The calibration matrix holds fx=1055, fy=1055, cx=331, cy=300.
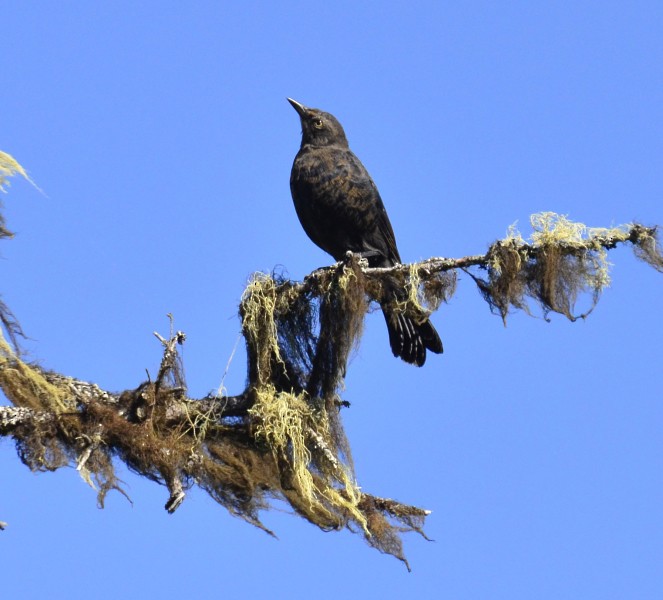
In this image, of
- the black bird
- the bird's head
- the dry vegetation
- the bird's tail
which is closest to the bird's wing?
the black bird

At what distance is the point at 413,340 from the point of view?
5.61 metres

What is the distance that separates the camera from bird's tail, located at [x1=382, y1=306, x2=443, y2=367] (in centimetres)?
548

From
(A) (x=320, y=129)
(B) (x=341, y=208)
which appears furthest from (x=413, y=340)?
(A) (x=320, y=129)

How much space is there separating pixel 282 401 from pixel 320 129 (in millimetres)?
3005

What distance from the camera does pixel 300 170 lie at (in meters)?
6.61

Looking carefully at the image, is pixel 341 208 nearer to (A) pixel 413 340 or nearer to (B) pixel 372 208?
(B) pixel 372 208

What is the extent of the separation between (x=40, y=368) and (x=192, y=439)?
690mm

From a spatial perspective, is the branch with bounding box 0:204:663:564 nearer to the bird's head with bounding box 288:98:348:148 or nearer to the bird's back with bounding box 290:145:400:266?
the bird's back with bounding box 290:145:400:266

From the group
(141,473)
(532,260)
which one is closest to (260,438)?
(141,473)

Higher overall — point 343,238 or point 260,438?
point 343,238

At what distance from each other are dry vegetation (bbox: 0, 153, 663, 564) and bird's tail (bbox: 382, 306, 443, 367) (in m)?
0.59

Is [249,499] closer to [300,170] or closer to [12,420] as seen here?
[12,420]

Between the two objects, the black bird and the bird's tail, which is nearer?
the bird's tail

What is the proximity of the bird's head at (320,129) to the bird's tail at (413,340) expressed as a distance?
188cm
